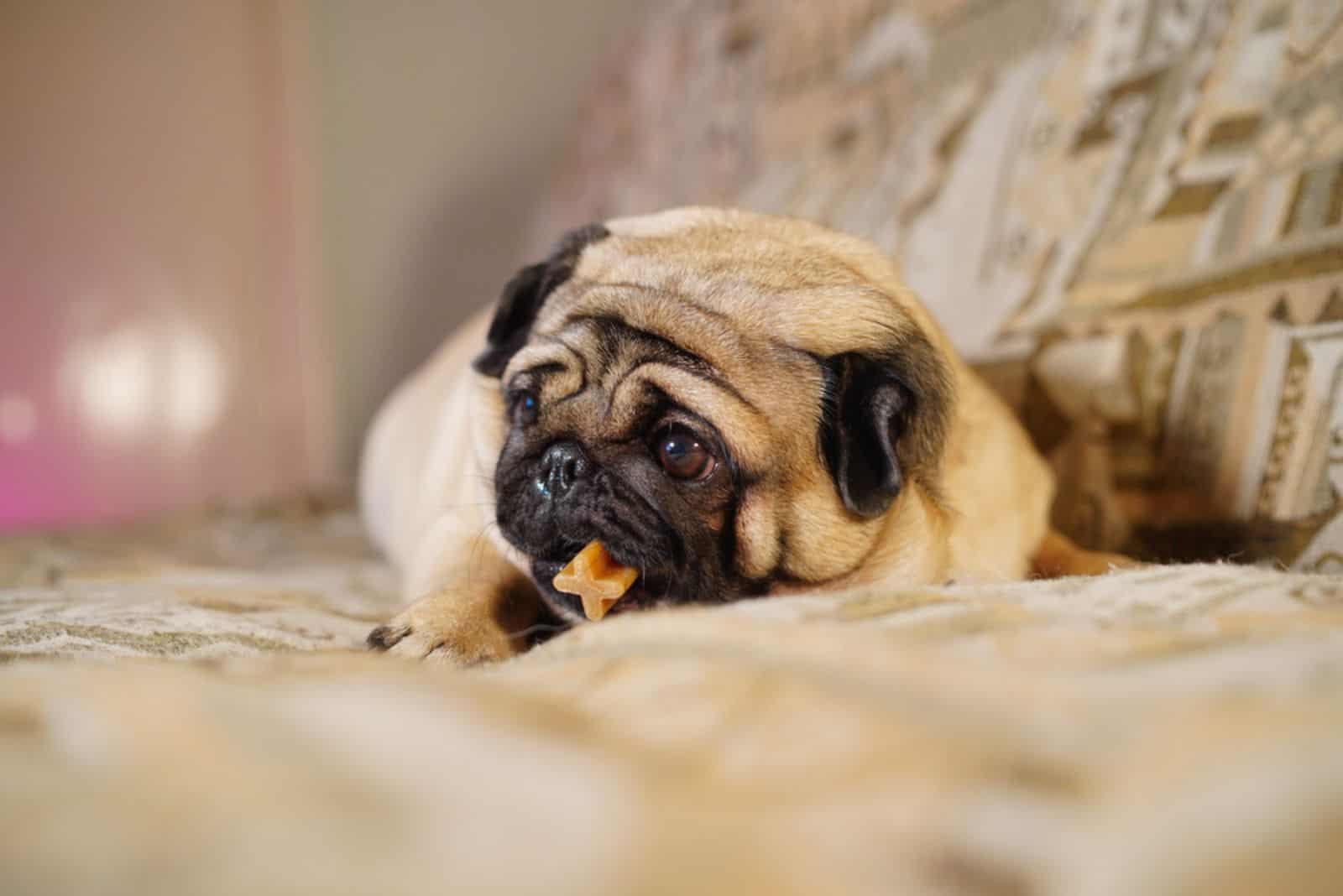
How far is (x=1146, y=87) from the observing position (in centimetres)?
200

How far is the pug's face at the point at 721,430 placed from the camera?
1.31 metres

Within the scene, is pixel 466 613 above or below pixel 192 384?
above

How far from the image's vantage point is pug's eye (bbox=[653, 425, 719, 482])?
132 cm

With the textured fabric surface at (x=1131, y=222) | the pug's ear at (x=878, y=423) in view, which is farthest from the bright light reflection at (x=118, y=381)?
the pug's ear at (x=878, y=423)

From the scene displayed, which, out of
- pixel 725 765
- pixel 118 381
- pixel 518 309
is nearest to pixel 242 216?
pixel 118 381

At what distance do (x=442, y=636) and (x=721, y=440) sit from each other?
450mm

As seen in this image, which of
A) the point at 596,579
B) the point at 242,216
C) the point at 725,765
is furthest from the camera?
the point at 242,216

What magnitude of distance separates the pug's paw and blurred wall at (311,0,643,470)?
306 centimetres

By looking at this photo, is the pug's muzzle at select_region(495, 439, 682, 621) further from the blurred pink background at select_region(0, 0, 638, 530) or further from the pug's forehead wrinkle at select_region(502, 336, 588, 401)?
the blurred pink background at select_region(0, 0, 638, 530)

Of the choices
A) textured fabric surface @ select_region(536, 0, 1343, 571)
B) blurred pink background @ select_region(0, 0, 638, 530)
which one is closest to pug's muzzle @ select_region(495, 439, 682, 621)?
textured fabric surface @ select_region(536, 0, 1343, 571)

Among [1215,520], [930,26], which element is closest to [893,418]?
[1215,520]

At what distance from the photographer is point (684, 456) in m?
1.32

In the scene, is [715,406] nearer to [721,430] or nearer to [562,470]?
[721,430]

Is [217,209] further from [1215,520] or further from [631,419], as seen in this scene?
[1215,520]
